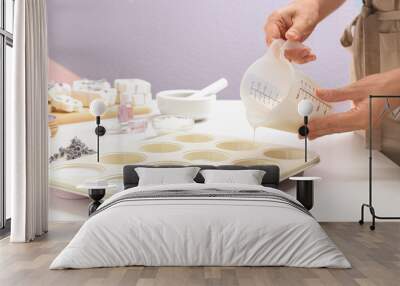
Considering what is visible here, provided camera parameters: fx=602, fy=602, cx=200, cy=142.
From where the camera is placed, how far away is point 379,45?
7074 millimetres

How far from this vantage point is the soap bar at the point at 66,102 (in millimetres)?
7156

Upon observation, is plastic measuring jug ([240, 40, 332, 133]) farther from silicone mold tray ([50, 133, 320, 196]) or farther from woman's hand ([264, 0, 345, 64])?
silicone mold tray ([50, 133, 320, 196])

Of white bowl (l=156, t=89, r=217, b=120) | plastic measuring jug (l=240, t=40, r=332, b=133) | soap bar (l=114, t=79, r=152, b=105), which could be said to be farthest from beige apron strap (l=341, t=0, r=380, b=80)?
soap bar (l=114, t=79, r=152, b=105)

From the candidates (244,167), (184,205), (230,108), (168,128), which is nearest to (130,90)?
(168,128)

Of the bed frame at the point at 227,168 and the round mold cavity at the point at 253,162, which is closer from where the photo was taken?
the bed frame at the point at 227,168

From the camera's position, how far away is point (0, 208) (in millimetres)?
6273

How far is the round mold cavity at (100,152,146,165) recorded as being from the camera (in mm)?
7129

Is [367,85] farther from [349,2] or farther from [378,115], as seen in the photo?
[349,2]

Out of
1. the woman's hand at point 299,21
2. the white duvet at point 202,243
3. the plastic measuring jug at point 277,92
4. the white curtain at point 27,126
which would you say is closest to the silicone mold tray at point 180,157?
the plastic measuring jug at point 277,92

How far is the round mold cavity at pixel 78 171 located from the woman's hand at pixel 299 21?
99.9 inches

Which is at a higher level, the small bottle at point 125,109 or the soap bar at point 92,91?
the soap bar at point 92,91

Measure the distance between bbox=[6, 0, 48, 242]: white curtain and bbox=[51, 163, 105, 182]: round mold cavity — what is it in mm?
876

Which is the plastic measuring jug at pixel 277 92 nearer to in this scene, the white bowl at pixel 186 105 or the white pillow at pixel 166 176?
the white bowl at pixel 186 105

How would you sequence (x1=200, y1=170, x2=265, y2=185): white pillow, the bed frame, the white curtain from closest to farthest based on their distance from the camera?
1. the white curtain
2. (x1=200, y1=170, x2=265, y2=185): white pillow
3. the bed frame
